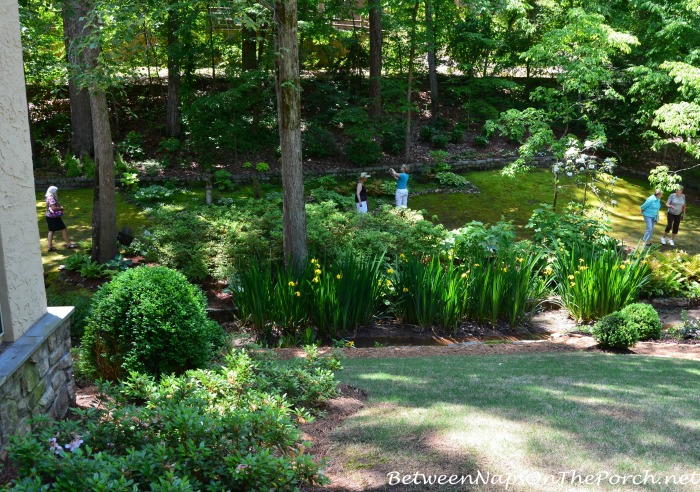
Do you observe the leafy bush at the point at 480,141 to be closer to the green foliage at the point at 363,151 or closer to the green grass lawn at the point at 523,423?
the green foliage at the point at 363,151

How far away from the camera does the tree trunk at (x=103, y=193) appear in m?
10.8

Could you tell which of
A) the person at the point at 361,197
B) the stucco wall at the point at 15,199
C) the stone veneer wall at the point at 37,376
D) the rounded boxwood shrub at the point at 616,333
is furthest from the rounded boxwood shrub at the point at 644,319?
the stucco wall at the point at 15,199

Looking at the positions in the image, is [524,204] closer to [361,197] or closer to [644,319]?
[361,197]

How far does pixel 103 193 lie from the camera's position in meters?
11.2

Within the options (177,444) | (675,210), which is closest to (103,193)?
(177,444)

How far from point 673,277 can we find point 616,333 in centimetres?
369

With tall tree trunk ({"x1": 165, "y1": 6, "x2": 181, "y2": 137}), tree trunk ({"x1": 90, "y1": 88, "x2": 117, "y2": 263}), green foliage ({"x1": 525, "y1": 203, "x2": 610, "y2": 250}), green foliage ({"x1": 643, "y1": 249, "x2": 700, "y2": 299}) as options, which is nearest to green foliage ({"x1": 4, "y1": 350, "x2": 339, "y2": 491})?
tree trunk ({"x1": 90, "y1": 88, "x2": 117, "y2": 263})

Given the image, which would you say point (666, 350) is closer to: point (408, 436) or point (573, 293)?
point (573, 293)

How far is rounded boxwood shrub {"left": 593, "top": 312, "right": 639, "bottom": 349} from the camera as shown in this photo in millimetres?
8047

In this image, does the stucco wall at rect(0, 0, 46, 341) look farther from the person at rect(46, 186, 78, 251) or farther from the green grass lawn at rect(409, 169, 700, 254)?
the green grass lawn at rect(409, 169, 700, 254)

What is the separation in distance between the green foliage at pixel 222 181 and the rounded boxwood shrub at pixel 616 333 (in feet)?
37.4

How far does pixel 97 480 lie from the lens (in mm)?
2947

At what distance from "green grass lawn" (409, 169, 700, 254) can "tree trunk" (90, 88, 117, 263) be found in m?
7.51

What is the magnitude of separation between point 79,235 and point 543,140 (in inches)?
397
